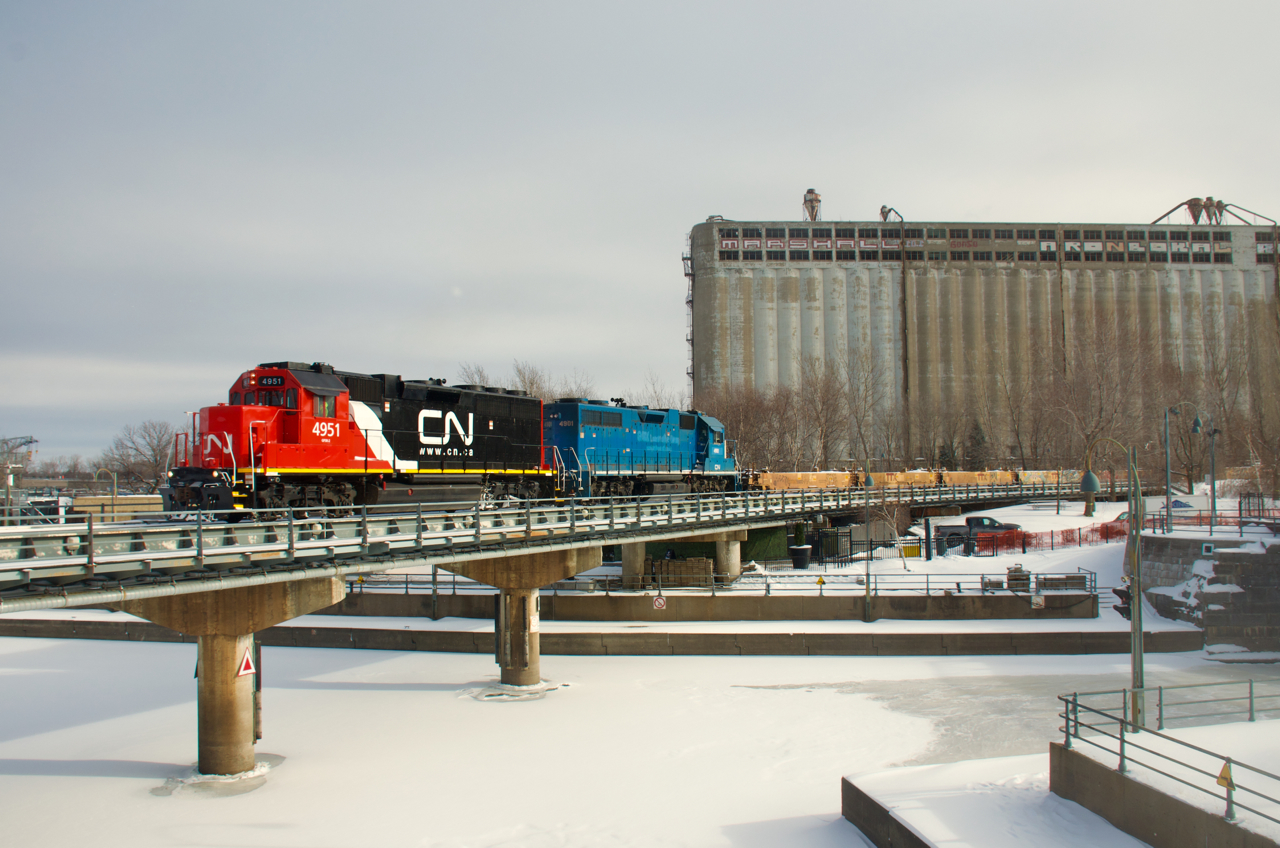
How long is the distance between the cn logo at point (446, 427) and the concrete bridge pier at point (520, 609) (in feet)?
14.3

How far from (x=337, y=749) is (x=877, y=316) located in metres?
90.6

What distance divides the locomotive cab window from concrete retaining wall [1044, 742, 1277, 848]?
19.4 m

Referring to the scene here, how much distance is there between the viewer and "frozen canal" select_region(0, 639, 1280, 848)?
1627cm

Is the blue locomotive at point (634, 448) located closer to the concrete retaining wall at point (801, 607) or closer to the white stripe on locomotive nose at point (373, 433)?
the concrete retaining wall at point (801, 607)

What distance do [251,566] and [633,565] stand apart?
2315 centimetres

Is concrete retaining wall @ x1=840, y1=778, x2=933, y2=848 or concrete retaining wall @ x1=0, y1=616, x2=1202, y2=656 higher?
concrete retaining wall @ x1=840, y1=778, x2=933, y2=848

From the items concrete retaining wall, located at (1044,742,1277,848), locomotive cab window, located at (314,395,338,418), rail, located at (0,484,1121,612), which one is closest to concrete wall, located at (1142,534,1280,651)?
rail, located at (0,484,1121,612)

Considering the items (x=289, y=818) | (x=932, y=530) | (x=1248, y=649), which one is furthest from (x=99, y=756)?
(x=932, y=530)

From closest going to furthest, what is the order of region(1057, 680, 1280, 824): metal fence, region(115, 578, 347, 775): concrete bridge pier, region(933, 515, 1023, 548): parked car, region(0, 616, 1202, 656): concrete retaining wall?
region(1057, 680, 1280, 824): metal fence → region(115, 578, 347, 775): concrete bridge pier → region(0, 616, 1202, 656): concrete retaining wall → region(933, 515, 1023, 548): parked car

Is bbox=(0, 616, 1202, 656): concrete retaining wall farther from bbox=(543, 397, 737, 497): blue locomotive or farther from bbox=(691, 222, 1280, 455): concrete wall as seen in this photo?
bbox=(691, 222, 1280, 455): concrete wall

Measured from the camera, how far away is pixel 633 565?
38.3 metres

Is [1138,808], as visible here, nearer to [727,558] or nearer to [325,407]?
[325,407]

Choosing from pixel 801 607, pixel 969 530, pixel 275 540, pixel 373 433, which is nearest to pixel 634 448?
pixel 801 607

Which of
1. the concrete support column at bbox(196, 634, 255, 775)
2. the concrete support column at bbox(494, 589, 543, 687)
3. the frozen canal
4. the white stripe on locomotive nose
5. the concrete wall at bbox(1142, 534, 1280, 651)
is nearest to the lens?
the frozen canal
